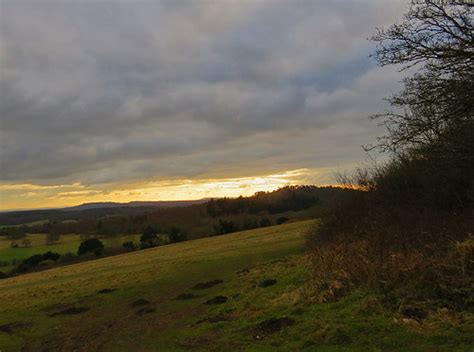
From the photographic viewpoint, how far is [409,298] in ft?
32.0

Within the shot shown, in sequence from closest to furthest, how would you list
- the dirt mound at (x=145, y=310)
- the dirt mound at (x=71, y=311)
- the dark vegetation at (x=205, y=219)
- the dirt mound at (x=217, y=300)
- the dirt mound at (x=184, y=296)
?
1. the dirt mound at (x=217, y=300)
2. the dirt mound at (x=145, y=310)
3. the dirt mound at (x=184, y=296)
4. the dirt mound at (x=71, y=311)
5. the dark vegetation at (x=205, y=219)

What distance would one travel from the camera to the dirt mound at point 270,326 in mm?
10125

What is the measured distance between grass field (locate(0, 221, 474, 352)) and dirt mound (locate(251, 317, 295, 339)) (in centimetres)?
3

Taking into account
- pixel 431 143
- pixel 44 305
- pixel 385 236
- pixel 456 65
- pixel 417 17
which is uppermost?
pixel 417 17

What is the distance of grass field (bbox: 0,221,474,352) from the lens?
842 cm

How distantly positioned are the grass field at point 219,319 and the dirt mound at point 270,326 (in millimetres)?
29

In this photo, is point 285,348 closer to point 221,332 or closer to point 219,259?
point 221,332

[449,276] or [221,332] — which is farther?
[221,332]

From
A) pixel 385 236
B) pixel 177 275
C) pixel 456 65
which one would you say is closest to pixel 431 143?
pixel 456 65

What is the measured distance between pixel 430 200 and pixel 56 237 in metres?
99.2

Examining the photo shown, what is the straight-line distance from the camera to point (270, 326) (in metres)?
10.5

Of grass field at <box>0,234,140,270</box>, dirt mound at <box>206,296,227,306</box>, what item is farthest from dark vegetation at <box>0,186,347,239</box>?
dirt mound at <box>206,296,227,306</box>

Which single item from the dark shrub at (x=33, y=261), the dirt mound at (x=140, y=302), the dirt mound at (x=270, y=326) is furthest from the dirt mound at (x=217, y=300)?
the dark shrub at (x=33, y=261)

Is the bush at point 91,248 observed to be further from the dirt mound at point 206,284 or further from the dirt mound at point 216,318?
the dirt mound at point 216,318
